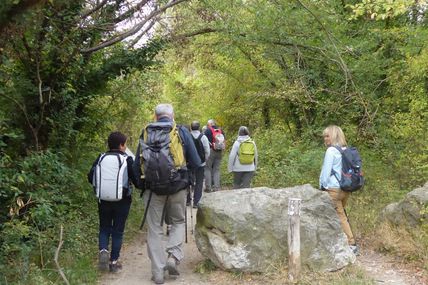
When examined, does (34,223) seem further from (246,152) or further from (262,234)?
(246,152)

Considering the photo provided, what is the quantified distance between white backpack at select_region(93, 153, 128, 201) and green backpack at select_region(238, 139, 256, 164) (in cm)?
457

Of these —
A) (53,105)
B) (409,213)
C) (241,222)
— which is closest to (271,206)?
(241,222)

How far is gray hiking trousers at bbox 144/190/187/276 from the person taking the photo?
5699 millimetres

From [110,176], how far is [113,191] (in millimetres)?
194

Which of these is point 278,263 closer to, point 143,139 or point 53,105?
point 143,139

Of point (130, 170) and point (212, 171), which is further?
point (212, 171)

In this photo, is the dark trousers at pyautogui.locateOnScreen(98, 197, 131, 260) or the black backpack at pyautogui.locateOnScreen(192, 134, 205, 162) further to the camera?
the black backpack at pyautogui.locateOnScreen(192, 134, 205, 162)

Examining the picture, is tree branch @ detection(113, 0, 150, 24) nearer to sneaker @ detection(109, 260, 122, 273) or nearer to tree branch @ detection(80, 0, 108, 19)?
tree branch @ detection(80, 0, 108, 19)

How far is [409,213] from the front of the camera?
711 cm

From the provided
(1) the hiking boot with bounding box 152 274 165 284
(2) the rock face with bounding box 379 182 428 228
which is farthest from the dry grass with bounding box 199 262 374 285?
(2) the rock face with bounding box 379 182 428 228

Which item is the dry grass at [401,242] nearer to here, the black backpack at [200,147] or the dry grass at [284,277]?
the dry grass at [284,277]

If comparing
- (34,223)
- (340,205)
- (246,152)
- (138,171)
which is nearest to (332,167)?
(340,205)

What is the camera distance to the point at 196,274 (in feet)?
19.8

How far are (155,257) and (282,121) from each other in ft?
38.6
